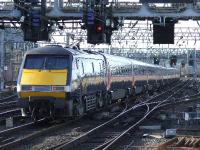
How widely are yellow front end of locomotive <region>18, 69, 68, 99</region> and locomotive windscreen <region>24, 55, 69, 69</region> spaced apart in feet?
0.63

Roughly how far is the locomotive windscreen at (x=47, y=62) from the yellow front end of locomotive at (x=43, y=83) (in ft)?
0.63

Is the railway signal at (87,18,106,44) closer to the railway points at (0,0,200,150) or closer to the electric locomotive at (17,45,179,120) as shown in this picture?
the railway points at (0,0,200,150)

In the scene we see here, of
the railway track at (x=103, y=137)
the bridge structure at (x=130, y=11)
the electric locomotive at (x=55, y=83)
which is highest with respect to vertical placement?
the bridge structure at (x=130, y=11)

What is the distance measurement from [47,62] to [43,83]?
88 cm

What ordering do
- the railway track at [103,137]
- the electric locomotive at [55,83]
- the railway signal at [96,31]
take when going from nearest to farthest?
the railway track at [103,137] < the electric locomotive at [55,83] < the railway signal at [96,31]

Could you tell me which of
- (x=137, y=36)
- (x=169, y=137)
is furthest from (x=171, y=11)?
(x=137, y=36)

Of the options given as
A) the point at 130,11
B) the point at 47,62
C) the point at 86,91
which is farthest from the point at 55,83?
the point at 130,11

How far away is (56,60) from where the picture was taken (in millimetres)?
19328

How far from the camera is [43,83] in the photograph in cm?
1875

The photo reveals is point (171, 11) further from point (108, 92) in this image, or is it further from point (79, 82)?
point (79, 82)

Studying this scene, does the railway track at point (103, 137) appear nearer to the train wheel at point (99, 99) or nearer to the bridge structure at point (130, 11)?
the train wheel at point (99, 99)

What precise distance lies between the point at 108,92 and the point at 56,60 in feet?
25.8

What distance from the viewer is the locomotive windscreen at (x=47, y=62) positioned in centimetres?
1917

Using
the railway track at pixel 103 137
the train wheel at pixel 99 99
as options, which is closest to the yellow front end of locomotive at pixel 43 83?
the railway track at pixel 103 137
